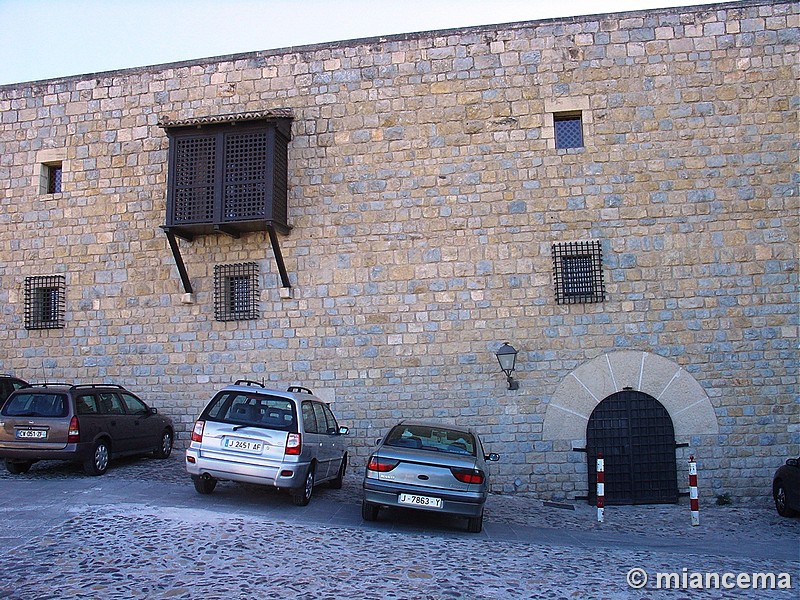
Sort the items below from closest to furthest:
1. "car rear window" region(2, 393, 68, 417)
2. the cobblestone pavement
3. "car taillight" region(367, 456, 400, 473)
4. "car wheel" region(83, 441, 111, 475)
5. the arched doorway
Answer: the cobblestone pavement, "car taillight" region(367, 456, 400, 473), "car rear window" region(2, 393, 68, 417), "car wheel" region(83, 441, 111, 475), the arched doorway

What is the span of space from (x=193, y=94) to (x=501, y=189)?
614 cm

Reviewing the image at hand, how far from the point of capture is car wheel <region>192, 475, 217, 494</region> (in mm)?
8914

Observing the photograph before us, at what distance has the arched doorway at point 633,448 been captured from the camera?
11.2 meters

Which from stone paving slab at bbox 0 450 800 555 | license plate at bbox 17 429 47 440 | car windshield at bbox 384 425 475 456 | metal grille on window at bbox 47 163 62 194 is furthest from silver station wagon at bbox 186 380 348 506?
metal grille on window at bbox 47 163 62 194

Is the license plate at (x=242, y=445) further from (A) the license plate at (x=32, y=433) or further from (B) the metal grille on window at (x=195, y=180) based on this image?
(B) the metal grille on window at (x=195, y=180)

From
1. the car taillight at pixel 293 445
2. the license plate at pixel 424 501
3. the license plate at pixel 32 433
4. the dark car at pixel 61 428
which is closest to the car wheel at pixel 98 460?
the dark car at pixel 61 428

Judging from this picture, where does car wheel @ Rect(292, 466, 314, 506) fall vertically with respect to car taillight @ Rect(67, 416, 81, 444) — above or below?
below

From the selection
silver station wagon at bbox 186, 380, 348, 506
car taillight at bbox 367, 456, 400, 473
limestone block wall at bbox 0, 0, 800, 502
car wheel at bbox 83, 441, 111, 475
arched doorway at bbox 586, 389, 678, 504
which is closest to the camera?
car taillight at bbox 367, 456, 400, 473

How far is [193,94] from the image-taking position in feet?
43.7

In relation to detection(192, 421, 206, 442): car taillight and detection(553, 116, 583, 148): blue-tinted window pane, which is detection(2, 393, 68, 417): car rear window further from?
detection(553, 116, 583, 148): blue-tinted window pane

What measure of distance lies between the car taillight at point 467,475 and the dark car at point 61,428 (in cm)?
544

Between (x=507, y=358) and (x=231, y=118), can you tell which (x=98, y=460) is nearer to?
(x=231, y=118)

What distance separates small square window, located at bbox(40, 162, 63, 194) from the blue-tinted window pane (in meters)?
9.62

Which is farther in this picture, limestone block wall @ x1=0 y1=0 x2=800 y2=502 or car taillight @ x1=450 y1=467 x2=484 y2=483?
limestone block wall @ x1=0 y1=0 x2=800 y2=502
